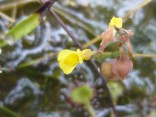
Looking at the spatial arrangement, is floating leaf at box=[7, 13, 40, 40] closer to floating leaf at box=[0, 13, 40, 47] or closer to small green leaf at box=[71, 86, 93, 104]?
floating leaf at box=[0, 13, 40, 47]

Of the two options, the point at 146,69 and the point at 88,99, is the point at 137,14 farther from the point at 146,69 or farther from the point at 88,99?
the point at 88,99

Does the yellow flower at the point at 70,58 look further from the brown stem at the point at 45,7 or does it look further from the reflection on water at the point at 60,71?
the reflection on water at the point at 60,71

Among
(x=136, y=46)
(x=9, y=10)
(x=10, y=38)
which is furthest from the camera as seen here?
(x=136, y=46)

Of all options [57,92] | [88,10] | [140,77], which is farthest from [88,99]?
[88,10]

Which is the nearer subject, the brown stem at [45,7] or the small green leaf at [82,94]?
the brown stem at [45,7]

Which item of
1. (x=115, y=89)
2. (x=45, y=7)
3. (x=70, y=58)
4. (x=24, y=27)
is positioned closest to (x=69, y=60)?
(x=70, y=58)

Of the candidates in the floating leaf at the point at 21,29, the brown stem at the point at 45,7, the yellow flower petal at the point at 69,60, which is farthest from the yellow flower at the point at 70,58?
the floating leaf at the point at 21,29
